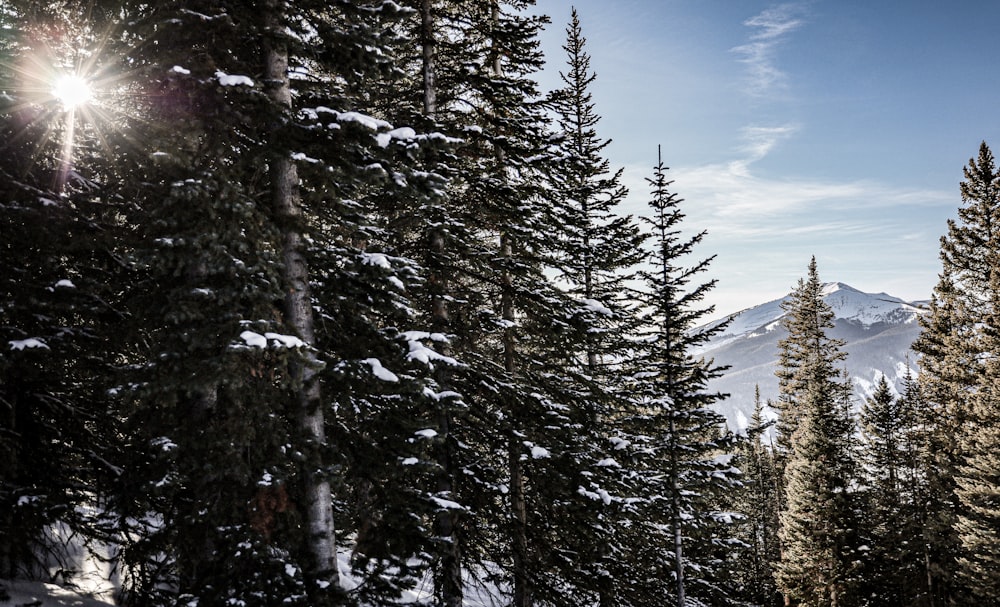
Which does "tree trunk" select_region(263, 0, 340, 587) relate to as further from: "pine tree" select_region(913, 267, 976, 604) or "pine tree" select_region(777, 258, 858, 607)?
"pine tree" select_region(913, 267, 976, 604)

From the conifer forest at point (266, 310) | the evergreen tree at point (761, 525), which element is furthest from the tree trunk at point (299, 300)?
the evergreen tree at point (761, 525)

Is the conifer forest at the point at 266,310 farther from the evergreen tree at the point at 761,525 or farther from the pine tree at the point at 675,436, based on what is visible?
the evergreen tree at the point at 761,525

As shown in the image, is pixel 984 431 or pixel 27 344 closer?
pixel 27 344

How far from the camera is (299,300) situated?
6418mm

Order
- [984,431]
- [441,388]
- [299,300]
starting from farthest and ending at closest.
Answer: [984,431] → [441,388] → [299,300]

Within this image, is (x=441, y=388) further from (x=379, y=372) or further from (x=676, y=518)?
(x=676, y=518)

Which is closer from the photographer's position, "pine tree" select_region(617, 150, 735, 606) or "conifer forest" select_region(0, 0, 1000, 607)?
"conifer forest" select_region(0, 0, 1000, 607)

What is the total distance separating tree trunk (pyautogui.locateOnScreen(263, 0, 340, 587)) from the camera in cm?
608

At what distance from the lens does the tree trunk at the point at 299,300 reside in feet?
20.0

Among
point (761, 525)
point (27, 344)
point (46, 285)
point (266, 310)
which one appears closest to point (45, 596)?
point (27, 344)

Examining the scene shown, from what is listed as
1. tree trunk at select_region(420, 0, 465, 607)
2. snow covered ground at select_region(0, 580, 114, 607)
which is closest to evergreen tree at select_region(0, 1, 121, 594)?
snow covered ground at select_region(0, 580, 114, 607)

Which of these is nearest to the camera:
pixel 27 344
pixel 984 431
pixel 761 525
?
pixel 27 344

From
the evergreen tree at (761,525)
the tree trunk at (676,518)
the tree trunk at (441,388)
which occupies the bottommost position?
the evergreen tree at (761,525)

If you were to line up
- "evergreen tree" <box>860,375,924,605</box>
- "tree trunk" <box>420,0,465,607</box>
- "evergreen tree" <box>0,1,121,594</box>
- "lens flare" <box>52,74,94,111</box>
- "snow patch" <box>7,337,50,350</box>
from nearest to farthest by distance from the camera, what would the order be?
"snow patch" <box>7,337,50,350</box> → "evergreen tree" <box>0,1,121,594</box> → "lens flare" <box>52,74,94,111</box> → "tree trunk" <box>420,0,465,607</box> → "evergreen tree" <box>860,375,924,605</box>
